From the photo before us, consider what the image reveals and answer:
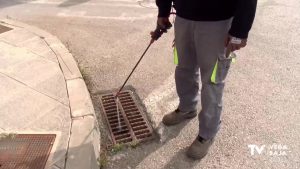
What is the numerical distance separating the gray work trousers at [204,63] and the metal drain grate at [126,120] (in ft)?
1.75

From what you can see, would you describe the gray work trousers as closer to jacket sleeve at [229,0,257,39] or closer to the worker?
the worker

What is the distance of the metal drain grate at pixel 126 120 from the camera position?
11.3 ft

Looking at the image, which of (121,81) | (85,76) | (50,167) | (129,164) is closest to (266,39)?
(121,81)

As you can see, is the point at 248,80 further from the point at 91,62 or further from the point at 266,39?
the point at 91,62

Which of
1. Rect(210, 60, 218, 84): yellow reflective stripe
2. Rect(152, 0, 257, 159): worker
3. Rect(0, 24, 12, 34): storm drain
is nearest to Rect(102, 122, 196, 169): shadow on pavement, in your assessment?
Rect(152, 0, 257, 159): worker

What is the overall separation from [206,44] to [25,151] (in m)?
1.88

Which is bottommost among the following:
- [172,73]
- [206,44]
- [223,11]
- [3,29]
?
[172,73]

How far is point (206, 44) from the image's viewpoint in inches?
112

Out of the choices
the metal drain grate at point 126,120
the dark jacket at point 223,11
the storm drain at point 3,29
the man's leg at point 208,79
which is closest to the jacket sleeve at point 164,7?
the dark jacket at point 223,11

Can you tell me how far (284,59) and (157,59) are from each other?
6.38 feet

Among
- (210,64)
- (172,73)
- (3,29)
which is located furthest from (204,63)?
(3,29)

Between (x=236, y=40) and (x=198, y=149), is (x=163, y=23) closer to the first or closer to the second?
(x=236, y=40)

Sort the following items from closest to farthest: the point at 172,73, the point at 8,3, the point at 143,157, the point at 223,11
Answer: the point at 223,11 → the point at 143,157 → the point at 172,73 → the point at 8,3

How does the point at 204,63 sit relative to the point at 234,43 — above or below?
below
